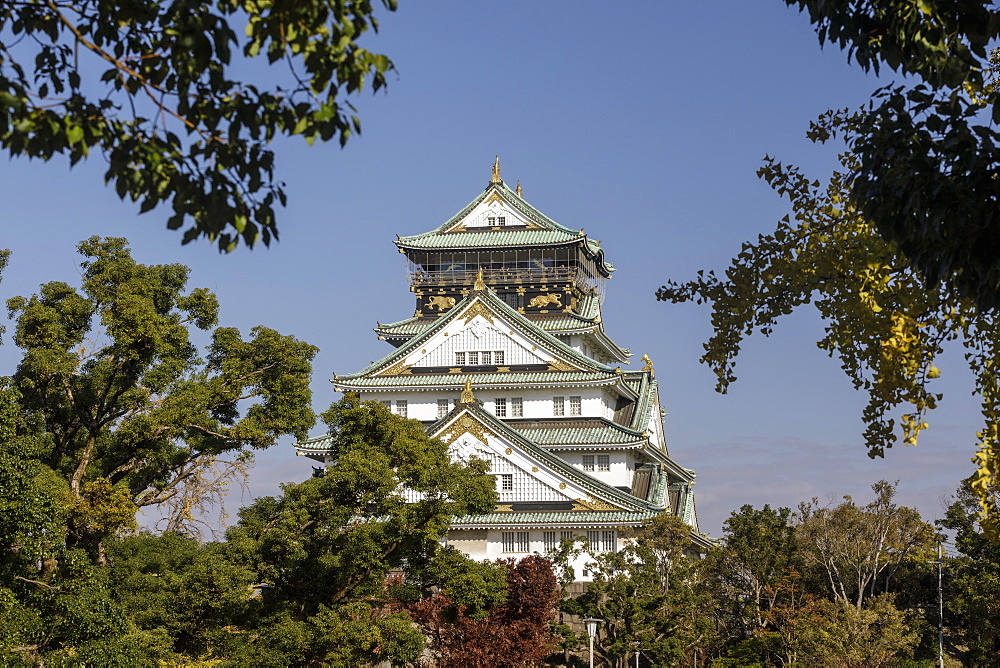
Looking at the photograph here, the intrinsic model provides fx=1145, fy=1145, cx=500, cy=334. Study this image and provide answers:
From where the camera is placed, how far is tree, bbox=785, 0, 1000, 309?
808 centimetres

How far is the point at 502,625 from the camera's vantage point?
30234 millimetres

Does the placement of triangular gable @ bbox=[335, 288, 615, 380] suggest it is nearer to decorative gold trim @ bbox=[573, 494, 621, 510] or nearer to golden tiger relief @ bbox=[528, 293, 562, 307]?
golden tiger relief @ bbox=[528, 293, 562, 307]

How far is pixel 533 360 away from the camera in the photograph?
45.4 m

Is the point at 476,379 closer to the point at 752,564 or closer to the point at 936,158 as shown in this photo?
the point at 752,564

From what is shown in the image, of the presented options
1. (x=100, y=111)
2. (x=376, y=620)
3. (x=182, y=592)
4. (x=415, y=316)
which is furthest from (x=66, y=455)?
(x=415, y=316)

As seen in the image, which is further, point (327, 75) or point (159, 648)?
point (159, 648)

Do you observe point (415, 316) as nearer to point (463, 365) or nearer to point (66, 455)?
point (463, 365)

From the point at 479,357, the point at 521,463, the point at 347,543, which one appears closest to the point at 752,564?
the point at 521,463

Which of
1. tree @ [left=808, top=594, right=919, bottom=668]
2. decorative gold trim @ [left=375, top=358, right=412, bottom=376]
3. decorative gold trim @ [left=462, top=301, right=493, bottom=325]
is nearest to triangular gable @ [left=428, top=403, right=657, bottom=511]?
decorative gold trim @ [left=375, top=358, right=412, bottom=376]

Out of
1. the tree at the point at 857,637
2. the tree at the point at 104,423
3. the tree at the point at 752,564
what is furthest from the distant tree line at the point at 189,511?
the tree at the point at 752,564

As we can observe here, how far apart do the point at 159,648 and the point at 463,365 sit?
2614 cm

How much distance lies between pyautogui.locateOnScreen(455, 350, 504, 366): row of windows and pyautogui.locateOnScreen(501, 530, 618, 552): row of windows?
7773 mm

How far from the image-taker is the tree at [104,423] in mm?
18625

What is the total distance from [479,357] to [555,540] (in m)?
8.98
